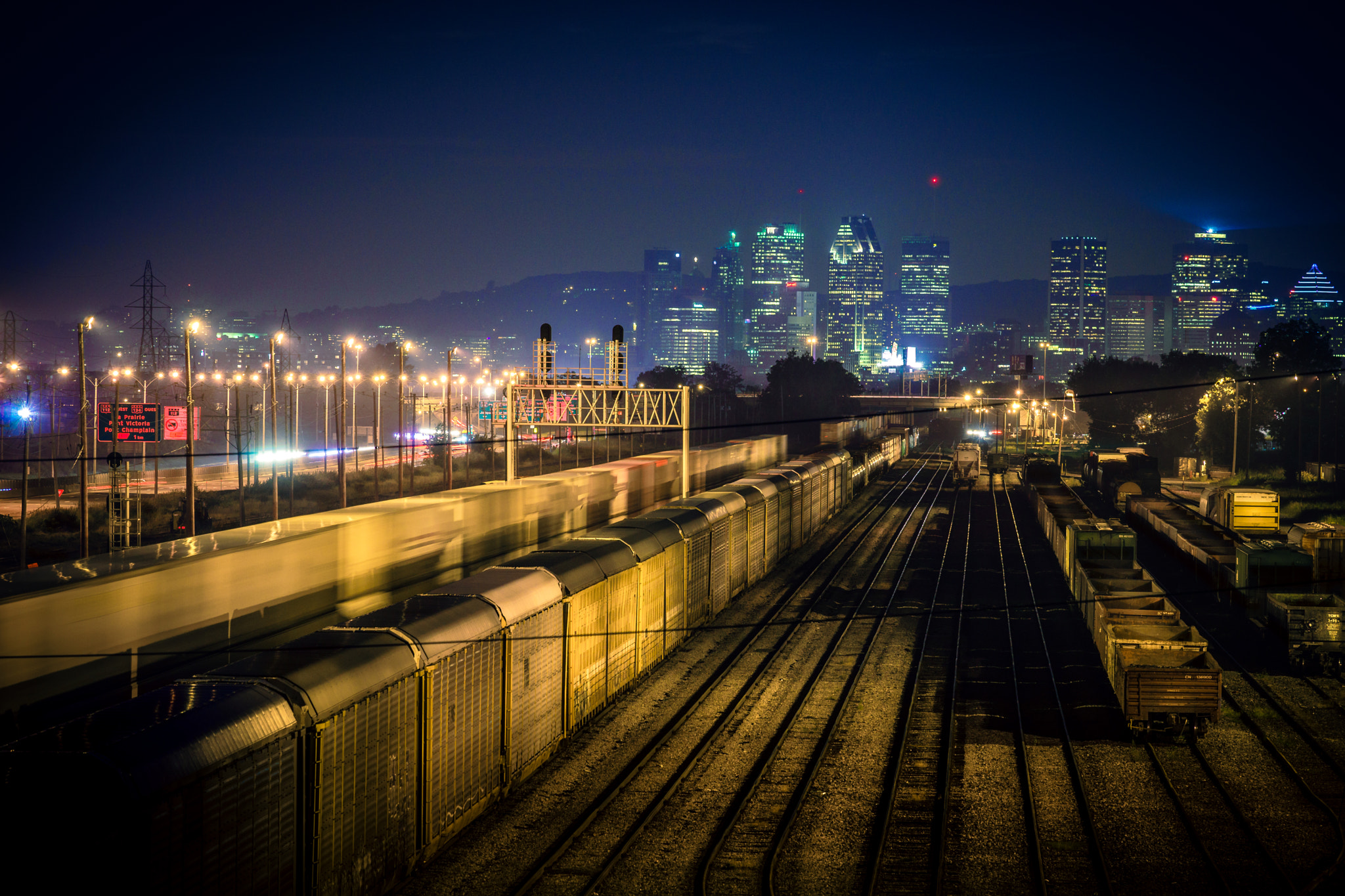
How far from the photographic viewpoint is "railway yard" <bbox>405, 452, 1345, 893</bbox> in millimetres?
11414

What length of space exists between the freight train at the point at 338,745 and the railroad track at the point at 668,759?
1.34 meters

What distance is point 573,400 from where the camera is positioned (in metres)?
38.9

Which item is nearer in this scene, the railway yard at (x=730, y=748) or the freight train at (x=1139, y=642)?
the railway yard at (x=730, y=748)

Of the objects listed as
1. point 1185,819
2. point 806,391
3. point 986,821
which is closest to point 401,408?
point 986,821

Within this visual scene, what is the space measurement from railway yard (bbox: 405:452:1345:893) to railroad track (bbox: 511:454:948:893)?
0.14 feet

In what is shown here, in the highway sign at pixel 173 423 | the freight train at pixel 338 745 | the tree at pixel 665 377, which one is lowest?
the freight train at pixel 338 745

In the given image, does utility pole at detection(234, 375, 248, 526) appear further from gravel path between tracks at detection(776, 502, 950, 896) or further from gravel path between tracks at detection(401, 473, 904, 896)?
gravel path between tracks at detection(776, 502, 950, 896)

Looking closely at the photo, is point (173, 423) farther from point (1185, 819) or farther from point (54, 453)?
point (1185, 819)

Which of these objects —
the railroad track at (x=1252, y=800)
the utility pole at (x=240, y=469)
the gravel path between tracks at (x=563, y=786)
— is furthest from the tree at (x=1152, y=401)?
the gravel path between tracks at (x=563, y=786)

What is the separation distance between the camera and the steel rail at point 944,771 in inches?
456

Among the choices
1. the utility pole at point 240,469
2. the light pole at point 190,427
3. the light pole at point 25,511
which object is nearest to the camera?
the light pole at point 190,427

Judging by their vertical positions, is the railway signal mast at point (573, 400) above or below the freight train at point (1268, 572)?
above

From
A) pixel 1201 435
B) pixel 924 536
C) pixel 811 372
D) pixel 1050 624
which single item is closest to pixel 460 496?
pixel 1050 624

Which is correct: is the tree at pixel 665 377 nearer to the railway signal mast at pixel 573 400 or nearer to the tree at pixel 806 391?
the tree at pixel 806 391
